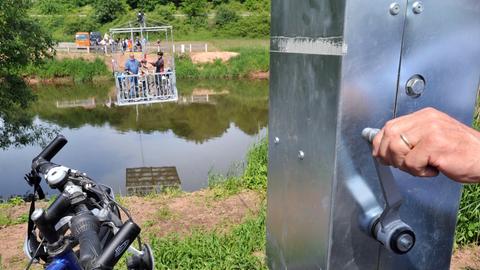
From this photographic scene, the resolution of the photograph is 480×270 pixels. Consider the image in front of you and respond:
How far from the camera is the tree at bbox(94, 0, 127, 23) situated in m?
42.0

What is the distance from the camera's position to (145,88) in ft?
40.7

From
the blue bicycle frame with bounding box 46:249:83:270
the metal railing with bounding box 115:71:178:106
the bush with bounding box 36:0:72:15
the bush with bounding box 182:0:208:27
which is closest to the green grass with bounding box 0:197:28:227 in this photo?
the blue bicycle frame with bounding box 46:249:83:270

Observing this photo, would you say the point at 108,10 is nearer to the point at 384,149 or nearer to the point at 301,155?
the point at 301,155

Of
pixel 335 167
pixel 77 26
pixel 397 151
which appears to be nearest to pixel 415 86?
pixel 335 167

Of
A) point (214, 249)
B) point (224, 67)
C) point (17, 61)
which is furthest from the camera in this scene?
point (224, 67)

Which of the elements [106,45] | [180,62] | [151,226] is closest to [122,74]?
[151,226]

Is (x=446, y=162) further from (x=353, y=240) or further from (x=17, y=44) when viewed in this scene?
(x=17, y=44)

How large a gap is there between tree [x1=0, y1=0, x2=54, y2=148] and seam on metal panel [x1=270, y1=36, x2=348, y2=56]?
11761 mm

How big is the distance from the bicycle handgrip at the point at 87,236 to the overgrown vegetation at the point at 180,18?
3892cm

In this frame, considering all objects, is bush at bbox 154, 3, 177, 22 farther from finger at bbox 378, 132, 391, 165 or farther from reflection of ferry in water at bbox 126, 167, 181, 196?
finger at bbox 378, 132, 391, 165

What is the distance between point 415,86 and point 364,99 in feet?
0.59

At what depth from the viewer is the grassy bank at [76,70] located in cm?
3053

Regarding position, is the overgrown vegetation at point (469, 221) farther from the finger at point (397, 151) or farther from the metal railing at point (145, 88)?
the metal railing at point (145, 88)

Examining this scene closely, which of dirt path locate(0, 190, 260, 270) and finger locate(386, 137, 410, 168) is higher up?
finger locate(386, 137, 410, 168)
